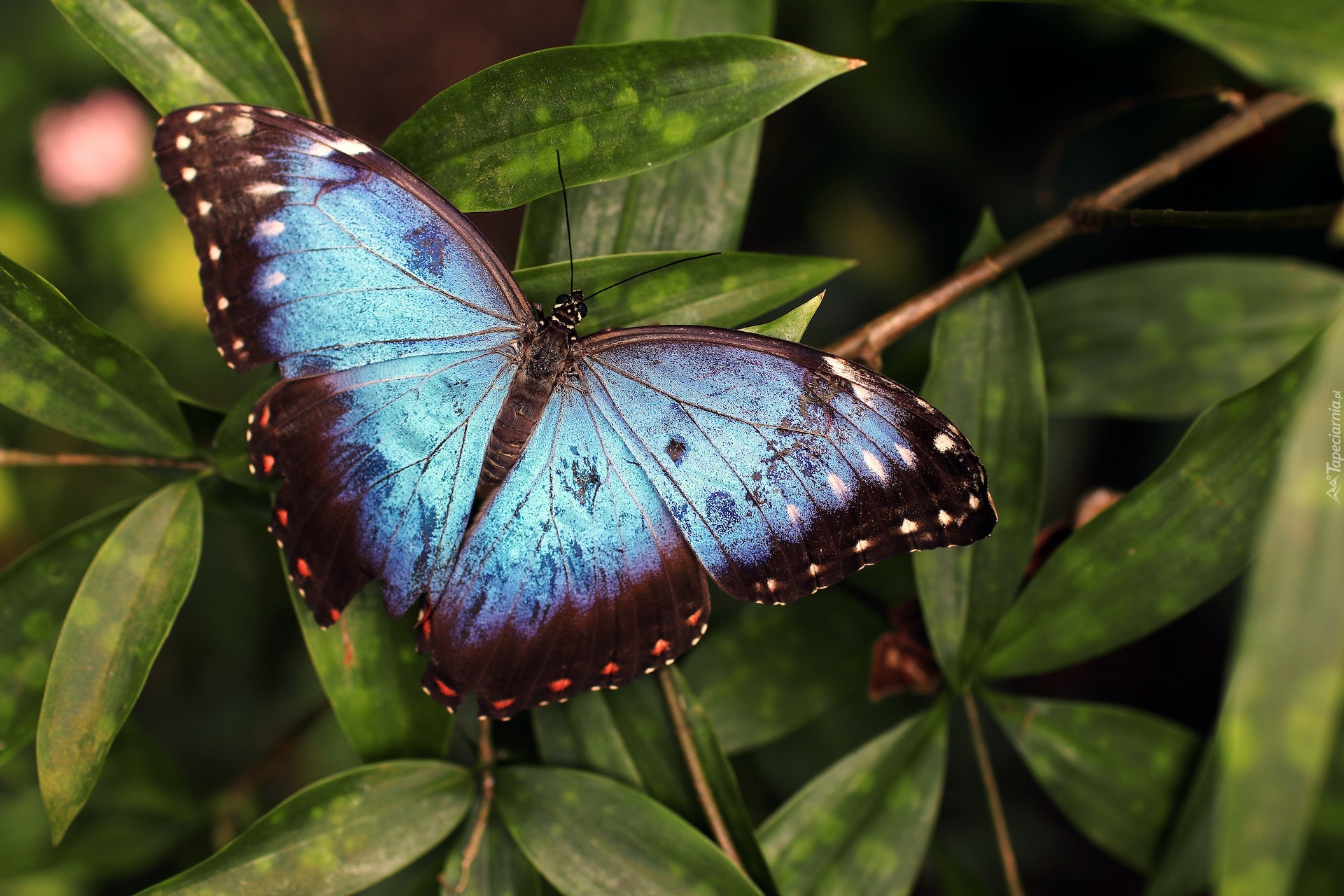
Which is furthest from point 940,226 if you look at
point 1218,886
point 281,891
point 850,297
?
point 281,891

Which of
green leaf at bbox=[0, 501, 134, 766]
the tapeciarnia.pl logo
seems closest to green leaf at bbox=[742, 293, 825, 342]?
the tapeciarnia.pl logo

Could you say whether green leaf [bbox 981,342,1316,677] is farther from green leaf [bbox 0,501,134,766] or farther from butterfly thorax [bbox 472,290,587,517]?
green leaf [bbox 0,501,134,766]

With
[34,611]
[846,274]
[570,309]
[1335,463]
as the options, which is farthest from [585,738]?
[846,274]

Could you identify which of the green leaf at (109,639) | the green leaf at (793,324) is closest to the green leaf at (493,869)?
the green leaf at (109,639)

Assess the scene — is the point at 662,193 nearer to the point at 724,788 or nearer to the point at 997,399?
the point at 997,399

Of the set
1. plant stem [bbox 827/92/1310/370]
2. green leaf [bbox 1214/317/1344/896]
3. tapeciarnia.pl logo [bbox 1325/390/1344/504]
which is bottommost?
green leaf [bbox 1214/317/1344/896]

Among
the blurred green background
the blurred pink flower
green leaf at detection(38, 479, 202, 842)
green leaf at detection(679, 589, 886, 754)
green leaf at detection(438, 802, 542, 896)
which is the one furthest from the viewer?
Result: the blurred pink flower

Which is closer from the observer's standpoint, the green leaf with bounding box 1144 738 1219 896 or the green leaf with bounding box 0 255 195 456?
the green leaf with bounding box 0 255 195 456

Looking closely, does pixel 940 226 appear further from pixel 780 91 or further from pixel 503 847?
pixel 503 847

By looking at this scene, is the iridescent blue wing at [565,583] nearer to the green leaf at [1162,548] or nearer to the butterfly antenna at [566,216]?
the butterfly antenna at [566,216]
